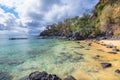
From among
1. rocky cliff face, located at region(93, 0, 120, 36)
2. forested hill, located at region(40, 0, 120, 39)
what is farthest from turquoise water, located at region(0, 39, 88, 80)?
forested hill, located at region(40, 0, 120, 39)

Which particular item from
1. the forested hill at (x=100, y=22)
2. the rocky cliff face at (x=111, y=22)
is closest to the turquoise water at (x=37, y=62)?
the rocky cliff face at (x=111, y=22)

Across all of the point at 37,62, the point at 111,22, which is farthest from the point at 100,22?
the point at 37,62

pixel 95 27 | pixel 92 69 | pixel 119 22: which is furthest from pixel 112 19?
pixel 92 69

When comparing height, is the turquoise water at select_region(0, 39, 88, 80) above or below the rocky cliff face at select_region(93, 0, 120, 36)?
below

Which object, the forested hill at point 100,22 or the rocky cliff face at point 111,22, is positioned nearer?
the rocky cliff face at point 111,22

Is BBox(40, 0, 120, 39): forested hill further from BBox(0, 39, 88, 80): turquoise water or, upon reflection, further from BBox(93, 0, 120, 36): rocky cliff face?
BBox(0, 39, 88, 80): turquoise water

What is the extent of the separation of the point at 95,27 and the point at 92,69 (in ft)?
235

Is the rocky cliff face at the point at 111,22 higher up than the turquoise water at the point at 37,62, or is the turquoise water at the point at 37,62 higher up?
the rocky cliff face at the point at 111,22

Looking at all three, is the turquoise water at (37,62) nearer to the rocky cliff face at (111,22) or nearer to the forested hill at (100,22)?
the rocky cliff face at (111,22)

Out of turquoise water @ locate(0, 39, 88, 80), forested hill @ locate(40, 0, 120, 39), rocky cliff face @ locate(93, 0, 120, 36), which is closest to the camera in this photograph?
turquoise water @ locate(0, 39, 88, 80)

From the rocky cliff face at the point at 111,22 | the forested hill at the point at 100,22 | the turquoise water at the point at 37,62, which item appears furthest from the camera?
the forested hill at the point at 100,22

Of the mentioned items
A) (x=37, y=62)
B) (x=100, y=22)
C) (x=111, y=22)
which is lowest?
(x=37, y=62)

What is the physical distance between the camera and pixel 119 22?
68875mm

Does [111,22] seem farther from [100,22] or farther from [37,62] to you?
[37,62]
